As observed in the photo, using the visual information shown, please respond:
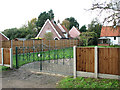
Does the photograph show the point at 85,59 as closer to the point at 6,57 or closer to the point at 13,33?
the point at 6,57

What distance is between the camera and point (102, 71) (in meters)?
5.82

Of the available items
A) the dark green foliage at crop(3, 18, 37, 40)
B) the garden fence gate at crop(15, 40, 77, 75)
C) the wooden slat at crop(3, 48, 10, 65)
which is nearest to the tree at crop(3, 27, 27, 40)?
the dark green foliage at crop(3, 18, 37, 40)

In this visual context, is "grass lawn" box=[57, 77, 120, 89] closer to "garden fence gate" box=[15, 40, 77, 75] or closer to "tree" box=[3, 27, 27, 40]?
"garden fence gate" box=[15, 40, 77, 75]

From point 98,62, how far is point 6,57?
239 inches

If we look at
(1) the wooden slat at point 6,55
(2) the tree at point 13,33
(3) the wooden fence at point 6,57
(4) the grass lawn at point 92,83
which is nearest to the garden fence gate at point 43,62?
(3) the wooden fence at point 6,57

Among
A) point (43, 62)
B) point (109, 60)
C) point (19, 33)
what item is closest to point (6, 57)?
point (43, 62)

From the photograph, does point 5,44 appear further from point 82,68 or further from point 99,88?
point 99,88

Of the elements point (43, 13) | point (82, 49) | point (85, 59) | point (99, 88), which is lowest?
point (99, 88)

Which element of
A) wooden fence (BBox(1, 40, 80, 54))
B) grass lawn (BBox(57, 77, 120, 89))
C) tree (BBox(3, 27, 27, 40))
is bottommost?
grass lawn (BBox(57, 77, 120, 89))

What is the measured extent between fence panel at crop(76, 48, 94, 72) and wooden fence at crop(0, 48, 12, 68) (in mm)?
4695

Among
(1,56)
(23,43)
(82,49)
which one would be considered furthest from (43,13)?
(82,49)

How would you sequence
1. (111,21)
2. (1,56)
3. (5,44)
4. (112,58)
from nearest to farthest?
(112,58) → (111,21) → (1,56) → (5,44)

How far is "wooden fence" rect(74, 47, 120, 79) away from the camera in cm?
559

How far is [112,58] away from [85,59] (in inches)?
45.3
